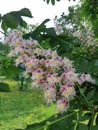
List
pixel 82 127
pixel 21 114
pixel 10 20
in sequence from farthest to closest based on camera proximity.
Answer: pixel 21 114
pixel 10 20
pixel 82 127

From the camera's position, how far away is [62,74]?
2.25m

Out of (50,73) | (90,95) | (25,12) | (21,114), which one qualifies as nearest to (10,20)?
(25,12)

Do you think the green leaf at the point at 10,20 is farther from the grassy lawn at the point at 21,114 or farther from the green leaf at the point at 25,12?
the grassy lawn at the point at 21,114

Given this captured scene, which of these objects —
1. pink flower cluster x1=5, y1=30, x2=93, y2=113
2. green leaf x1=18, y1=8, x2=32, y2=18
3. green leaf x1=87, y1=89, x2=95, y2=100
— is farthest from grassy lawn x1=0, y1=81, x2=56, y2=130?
green leaf x1=87, y1=89, x2=95, y2=100

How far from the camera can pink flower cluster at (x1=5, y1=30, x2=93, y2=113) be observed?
2.21m

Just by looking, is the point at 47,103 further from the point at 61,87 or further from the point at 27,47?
the point at 27,47

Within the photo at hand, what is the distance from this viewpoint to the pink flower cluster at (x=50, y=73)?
87.1 inches

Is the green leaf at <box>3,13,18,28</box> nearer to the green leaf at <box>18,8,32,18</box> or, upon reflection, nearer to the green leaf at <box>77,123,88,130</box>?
the green leaf at <box>18,8,32,18</box>

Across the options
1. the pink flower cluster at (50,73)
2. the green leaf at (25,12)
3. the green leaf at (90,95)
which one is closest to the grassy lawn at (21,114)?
the green leaf at (25,12)

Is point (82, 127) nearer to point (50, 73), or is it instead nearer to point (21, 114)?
point (50, 73)

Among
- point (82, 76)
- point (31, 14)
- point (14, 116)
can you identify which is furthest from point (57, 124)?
point (14, 116)

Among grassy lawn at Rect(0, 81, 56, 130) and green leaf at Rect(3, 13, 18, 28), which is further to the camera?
grassy lawn at Rect(0, 81, 56, 130)

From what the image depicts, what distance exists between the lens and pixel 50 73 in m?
2.27

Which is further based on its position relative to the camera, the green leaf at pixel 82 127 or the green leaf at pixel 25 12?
the green leaf at pixel 25 12
